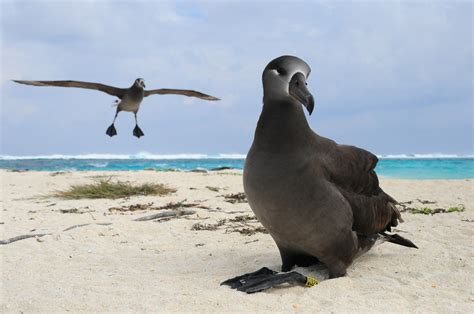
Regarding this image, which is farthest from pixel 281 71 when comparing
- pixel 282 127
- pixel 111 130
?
pixel 111 130

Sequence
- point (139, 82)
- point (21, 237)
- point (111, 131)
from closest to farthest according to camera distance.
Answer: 1. point (21, 237)
2. point (139, 82)
3. point (111, 131)

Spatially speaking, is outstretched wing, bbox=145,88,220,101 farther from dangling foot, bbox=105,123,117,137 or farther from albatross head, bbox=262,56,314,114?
albatross head, bbox=262,56,314,114

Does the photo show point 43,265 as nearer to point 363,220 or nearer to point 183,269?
point 183,269

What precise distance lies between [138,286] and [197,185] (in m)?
8.26

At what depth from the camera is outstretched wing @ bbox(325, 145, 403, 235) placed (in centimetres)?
425

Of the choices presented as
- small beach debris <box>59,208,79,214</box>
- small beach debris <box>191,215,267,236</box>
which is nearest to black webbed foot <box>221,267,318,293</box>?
small beach debris <box>191,215,267,236</box>

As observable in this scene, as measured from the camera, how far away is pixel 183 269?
4996 mm

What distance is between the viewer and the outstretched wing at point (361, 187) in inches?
167

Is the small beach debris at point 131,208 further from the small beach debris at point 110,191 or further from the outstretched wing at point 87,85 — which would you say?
the outstretched wing at point 87,85

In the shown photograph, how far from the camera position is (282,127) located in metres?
4.05

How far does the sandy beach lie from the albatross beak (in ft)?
4.67

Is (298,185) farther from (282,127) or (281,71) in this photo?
(281,71)

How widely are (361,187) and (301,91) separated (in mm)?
1106

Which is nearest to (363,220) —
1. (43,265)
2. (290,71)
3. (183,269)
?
(290,71)
